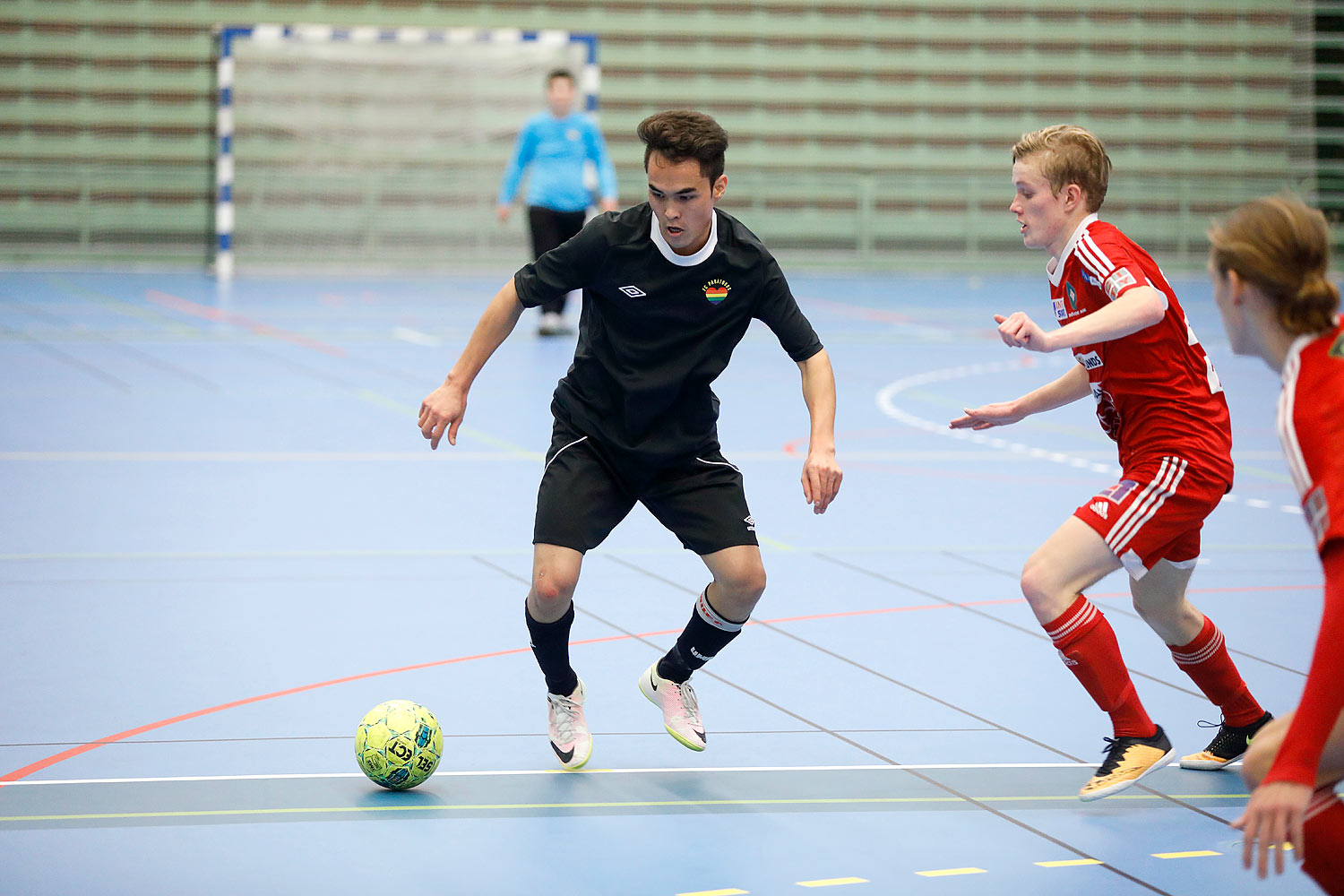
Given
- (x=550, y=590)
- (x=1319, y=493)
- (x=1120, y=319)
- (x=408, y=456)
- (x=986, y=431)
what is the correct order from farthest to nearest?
1. (x=986, y=431)
2. (x=408, y=456)
3. (x=550, y=590)
4. (x=1120, y=319)
5. (x=1319, y=493)

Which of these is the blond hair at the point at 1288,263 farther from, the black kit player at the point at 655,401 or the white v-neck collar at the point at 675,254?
the white v-neck collar at the point at 675,254

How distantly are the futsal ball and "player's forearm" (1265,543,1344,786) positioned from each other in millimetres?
1982

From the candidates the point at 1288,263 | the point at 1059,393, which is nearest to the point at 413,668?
the point at 1059,393

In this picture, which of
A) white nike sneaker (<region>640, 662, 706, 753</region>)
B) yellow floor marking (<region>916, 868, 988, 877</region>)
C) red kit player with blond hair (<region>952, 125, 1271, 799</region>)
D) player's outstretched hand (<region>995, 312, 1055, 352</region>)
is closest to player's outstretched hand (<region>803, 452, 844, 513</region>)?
red kit player with blond hair (<region>952, 125, 1271, 799</region>)

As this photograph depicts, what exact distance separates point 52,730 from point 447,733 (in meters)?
1.02

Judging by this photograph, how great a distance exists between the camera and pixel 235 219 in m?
18.3

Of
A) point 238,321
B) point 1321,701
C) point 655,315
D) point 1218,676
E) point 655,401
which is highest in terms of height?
point 655,315

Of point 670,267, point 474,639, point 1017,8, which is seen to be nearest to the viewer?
point 670,267

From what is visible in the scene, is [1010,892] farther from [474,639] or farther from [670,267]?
[474,639]

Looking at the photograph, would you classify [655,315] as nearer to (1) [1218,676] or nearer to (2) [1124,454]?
(2) [1124,454]

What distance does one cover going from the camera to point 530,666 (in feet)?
15.5

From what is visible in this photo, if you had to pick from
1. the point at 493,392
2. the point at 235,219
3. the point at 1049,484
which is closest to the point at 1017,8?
the point at 235,219

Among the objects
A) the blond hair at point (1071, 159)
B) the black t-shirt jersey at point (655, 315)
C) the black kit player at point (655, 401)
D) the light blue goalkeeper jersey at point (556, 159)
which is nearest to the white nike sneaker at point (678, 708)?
the black kit player at point (655, 401)

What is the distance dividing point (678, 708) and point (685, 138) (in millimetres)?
1469
